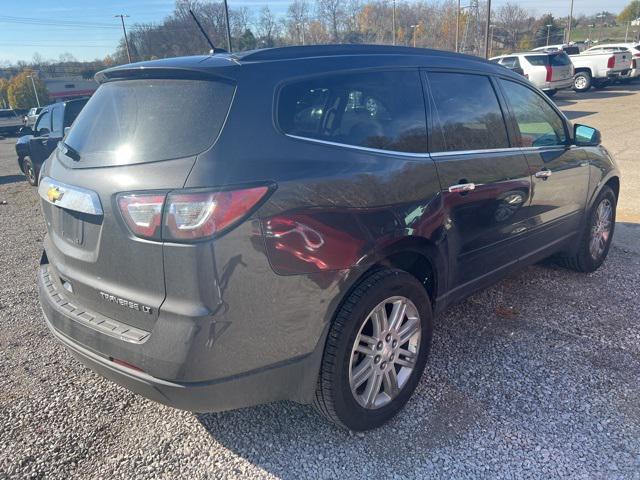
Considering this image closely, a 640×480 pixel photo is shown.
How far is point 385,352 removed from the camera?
263 centimetres

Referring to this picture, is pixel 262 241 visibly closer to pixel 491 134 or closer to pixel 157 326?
pixel 157 326

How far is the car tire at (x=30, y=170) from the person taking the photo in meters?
10.4

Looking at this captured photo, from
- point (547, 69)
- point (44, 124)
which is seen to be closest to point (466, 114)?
point (44, 124)

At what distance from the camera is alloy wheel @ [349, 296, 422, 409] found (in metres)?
2.53

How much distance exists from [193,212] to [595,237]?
3.89 m

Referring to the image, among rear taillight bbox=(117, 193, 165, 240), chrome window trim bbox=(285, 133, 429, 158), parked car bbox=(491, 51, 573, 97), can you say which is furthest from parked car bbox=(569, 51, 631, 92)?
rear taillight bbox=(117, 193, 165, 240)

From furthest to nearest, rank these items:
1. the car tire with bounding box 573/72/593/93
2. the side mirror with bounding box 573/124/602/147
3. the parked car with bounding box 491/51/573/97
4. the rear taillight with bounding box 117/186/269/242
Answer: the car tire with bounding box 573/72/593/93 < the parked car with bounding box 491/51/573/97 < the side mirror with bounding box 573/124/602/147 < the rear taillight with bounding box 117/186/269/242

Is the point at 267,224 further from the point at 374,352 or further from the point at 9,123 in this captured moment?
the point at 9,123

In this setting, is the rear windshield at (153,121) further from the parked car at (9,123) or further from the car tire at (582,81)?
the parked car at (9,123)

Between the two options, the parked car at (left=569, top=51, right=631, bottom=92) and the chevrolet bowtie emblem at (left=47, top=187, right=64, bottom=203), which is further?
the parked car at (left=569, top=51, right=631, bottom=92)

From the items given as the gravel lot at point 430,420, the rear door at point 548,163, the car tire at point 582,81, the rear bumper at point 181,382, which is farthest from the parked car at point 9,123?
the rear door at point 548,163

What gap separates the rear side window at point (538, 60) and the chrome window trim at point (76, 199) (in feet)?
70.4

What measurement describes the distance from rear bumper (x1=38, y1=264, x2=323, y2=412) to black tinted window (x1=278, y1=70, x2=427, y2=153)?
1.01 meters

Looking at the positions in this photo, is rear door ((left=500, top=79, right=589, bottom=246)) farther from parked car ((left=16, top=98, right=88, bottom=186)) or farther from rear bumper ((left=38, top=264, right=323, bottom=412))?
parked car ((left=16, top=98, right=88, bottom=186))
